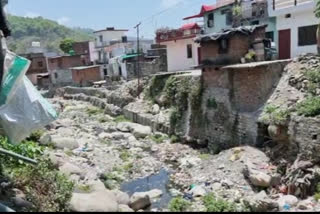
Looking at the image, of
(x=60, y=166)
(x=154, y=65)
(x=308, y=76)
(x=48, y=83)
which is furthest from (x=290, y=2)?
(x=48, y=83)

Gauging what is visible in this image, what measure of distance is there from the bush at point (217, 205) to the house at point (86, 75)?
33.8 meters

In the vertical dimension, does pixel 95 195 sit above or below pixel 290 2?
below

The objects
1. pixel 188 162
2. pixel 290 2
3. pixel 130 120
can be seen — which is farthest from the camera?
pixel 130 120

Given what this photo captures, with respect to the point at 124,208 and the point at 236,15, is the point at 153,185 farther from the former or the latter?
the point at 236,15

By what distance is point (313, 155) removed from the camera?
40.2 ft

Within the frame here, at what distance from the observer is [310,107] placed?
12.8m

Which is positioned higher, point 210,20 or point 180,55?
point 210,20

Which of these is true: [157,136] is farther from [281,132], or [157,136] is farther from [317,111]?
[317,111]

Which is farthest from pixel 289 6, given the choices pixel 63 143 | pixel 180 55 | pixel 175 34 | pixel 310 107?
pixel 63 143

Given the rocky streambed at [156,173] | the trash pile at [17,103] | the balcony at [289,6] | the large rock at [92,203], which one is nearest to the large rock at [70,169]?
the rocky streambed at [156,173]

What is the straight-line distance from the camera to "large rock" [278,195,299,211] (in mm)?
10620

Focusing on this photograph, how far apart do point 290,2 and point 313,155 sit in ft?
34.8

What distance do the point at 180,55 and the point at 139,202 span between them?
22284 millimetres

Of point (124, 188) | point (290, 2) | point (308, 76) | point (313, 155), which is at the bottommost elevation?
point (124, 188)
